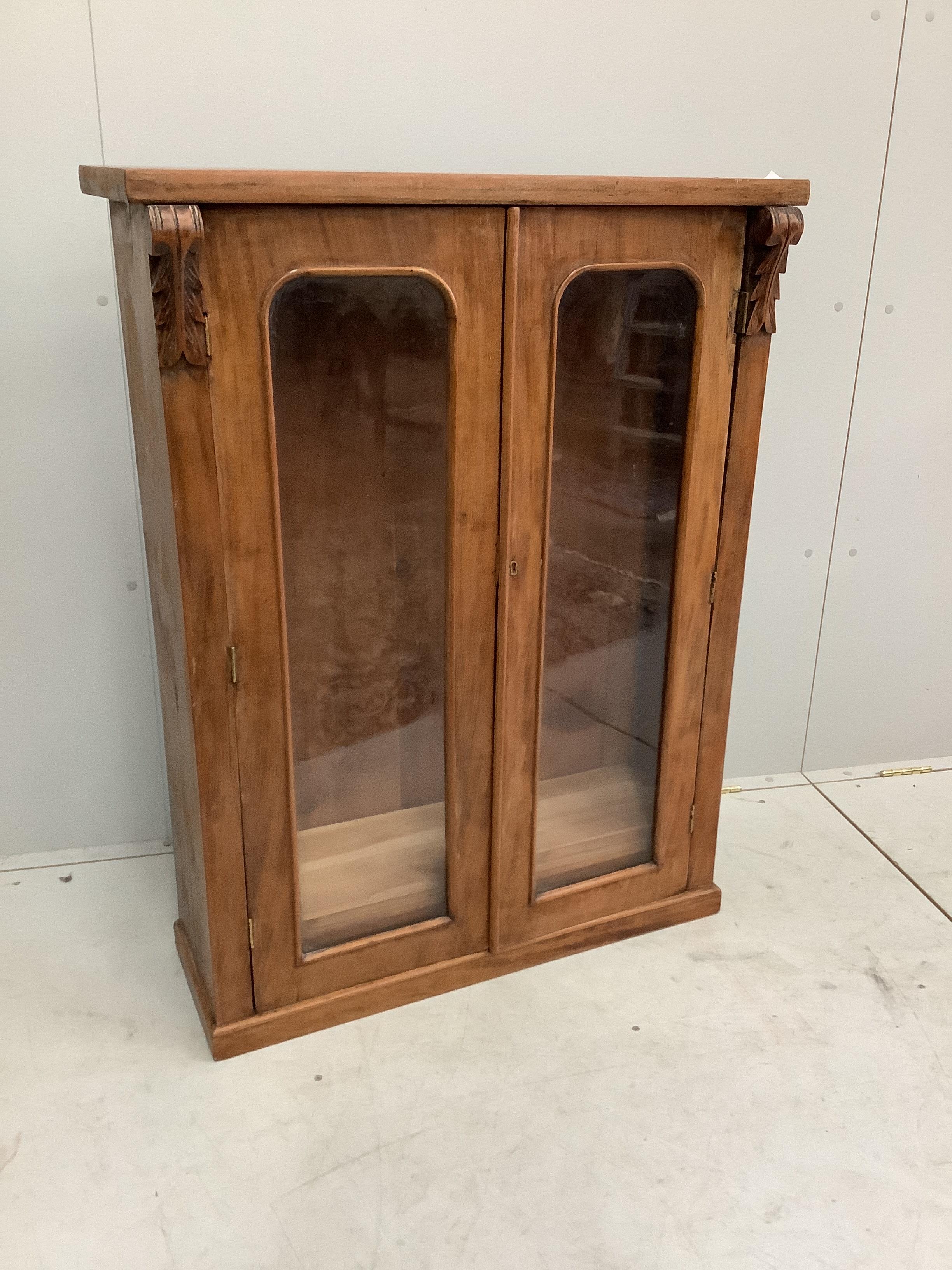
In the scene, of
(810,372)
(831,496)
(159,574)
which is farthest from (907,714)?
(159,574)

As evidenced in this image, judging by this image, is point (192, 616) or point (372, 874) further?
point (372, 874)

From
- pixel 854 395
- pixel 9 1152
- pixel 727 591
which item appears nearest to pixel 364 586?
pixel 727 591

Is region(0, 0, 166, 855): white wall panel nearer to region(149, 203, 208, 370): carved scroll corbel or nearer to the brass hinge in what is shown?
region(149, 203, 208, 370): carved scroll corbel

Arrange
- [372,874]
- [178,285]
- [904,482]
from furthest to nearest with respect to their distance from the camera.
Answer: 1. [904,482]
2. [372,874]
3. [178,285]

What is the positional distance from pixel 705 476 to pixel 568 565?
0.26 m

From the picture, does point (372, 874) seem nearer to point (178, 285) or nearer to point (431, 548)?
point (431, 548)

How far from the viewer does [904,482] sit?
7.62 ft

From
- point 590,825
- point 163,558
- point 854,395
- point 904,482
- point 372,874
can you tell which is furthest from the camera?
point 904,482

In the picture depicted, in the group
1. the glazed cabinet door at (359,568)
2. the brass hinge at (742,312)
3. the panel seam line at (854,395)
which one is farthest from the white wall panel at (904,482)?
the glazed cabinet door at (359,568)

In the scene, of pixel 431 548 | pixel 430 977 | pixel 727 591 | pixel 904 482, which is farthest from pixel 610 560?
pixel 904 482

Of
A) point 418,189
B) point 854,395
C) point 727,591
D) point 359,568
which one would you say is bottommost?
point 727,591

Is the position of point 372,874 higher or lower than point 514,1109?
higher

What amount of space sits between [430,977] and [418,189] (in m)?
1.21

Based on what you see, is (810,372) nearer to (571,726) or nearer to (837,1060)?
(571,726)
